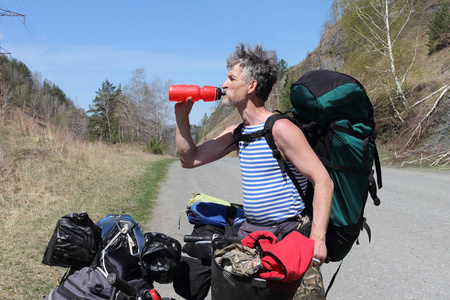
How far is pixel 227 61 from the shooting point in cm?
242

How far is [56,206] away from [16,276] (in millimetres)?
3526

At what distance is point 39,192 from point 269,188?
706cm

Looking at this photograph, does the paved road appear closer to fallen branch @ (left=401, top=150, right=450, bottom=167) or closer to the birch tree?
fallen branch @ (left=401, top=150, right=450, bottom=167)

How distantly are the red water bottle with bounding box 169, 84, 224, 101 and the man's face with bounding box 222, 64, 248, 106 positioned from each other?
0.17 ft

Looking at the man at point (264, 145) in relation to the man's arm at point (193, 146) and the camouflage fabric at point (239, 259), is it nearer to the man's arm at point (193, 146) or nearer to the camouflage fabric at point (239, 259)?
the man's arm at point (193, 146)

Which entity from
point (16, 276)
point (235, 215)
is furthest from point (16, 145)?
point (235, 215)

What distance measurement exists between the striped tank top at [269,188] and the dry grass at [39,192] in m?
2.65

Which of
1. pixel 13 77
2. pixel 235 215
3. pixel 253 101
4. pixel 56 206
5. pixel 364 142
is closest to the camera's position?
pixel 364 142

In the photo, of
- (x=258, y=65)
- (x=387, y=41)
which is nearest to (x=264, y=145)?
(x=258, y=65)

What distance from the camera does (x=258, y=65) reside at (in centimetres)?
231

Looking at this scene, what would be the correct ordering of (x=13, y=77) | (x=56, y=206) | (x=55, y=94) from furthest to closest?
(x=55, y=94) < (x=13, y=77) < (x=56, y=206)

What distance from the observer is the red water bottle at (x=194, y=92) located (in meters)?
2.32

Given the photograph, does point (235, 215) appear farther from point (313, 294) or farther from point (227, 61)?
point (227, 61)

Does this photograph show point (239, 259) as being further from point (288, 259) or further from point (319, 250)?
point (319, 250)
